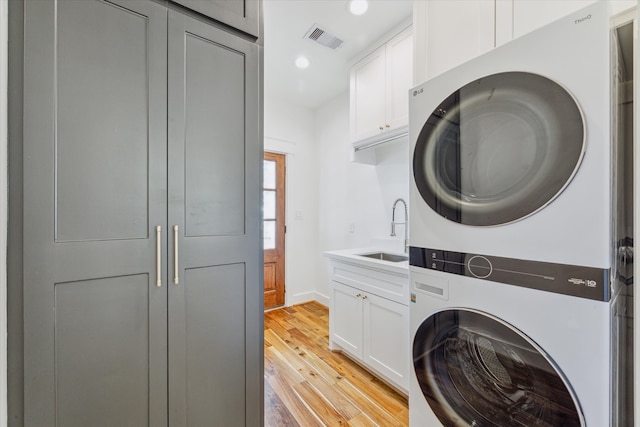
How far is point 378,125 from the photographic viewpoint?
7.34 feet

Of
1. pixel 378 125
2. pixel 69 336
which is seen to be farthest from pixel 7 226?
pixel 378 125

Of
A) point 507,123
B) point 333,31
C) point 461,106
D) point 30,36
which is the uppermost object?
point 333,31

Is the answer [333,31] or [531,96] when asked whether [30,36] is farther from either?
[333,31]

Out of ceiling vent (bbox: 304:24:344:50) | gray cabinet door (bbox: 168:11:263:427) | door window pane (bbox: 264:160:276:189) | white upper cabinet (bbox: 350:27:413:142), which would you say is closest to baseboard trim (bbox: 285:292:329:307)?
door window pane (bbox: 264:160:276:189)

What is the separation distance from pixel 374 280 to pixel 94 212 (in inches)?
65.1

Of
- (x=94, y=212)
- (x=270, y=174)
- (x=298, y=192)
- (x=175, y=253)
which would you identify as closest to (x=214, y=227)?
(x=175, y=253)

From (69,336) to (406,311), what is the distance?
165cm

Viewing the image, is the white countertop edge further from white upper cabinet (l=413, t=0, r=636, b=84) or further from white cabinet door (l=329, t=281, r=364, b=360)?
white upper cabinet (l=413, t=0, r=636, b=84)

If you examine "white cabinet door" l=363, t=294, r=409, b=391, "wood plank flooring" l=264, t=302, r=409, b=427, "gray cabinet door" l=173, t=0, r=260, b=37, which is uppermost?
"gray cabinet door" l=173, t=0, r=260, b=37

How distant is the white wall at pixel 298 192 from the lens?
Answer: 347 cm

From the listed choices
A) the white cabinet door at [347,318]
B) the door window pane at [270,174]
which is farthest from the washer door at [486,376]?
the door window pane at [270,174]

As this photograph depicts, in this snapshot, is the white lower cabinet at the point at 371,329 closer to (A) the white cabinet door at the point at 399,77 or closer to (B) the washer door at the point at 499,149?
(B) the washer door at the point at 499,149

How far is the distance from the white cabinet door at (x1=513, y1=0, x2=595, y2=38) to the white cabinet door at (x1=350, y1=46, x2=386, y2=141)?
1.15 meters

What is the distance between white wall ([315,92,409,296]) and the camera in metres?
2.65
